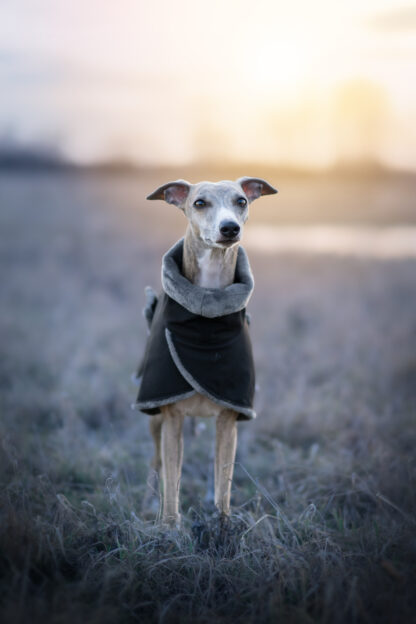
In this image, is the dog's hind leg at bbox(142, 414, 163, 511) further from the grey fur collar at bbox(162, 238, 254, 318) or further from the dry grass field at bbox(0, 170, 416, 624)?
the grey fur collar at bbox(162, 238, 254, 318)

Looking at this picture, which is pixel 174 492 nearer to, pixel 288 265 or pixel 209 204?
pixel 209 204

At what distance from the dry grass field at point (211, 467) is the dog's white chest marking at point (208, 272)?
1.26 m

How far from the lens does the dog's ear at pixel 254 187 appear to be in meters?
3.72

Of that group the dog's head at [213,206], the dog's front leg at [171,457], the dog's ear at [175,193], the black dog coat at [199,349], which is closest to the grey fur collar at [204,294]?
the black dog coat at [199,349]

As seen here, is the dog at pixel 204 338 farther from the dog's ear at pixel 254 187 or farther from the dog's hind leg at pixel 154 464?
the dog's hind leg at pixel 154 464

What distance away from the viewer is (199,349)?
327 cm

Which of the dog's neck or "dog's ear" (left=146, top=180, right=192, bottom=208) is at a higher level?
"dog's ear" (left=146, top=180, right=192, bottom=208)

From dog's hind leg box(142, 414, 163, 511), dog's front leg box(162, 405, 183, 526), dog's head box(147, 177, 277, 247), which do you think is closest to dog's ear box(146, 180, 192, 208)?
dog's head box(147, 177, 277, 247)

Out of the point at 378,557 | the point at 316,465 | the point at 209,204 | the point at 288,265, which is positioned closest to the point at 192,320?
the point at 209,204

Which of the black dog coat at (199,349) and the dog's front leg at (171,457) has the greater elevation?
the black dog coat at (199,349)

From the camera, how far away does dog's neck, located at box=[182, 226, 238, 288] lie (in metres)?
3.36

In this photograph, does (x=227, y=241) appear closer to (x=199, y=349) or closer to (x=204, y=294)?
(x=204, y=294)

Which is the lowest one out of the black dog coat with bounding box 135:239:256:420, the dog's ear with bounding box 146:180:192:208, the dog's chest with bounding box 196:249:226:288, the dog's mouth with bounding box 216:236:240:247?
the black dog coat with bounding box 135:239:256:420

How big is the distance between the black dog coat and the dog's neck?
102mm
